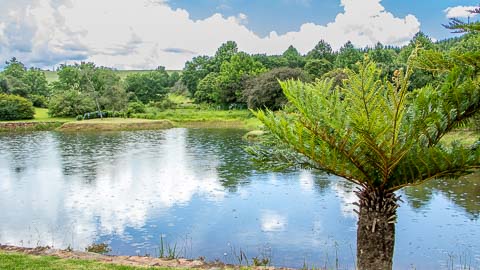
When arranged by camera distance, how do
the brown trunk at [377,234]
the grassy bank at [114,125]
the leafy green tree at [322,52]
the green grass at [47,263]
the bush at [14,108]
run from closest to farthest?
the brown trunk at [377,234], the green grass at [47,263], the grassy bank at [114,125], the bush at [14,108], the leafy green tree at [322,52]

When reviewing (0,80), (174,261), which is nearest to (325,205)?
(174,261)

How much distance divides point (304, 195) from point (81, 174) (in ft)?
27.7

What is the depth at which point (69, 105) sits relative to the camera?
44.6 meters

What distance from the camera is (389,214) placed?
4273mm

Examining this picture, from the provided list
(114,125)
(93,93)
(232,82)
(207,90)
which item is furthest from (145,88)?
(114,125)

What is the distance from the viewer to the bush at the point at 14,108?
41.7 metres

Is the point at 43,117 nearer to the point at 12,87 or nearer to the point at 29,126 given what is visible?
the point at 29,126

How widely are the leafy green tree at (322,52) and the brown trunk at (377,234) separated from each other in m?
64.4

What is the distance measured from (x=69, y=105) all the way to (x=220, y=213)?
125 ft

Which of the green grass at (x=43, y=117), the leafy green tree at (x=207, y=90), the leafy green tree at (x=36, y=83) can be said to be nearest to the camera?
the green grass at (x=43, y=117)

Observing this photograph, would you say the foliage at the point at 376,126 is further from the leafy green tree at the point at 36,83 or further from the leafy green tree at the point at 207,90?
the leafy green tree at the point at 36,83

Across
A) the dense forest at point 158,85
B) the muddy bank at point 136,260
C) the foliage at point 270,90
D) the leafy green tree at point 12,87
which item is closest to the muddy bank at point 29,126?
the dense forest at point 158,85

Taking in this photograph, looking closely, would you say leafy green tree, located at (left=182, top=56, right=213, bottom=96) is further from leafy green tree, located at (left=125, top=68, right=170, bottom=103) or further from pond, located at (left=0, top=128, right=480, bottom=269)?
pond, located at (left=0, top=128, right=480, bottom=269)

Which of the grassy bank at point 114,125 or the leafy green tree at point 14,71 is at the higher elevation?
the leafy green tree at point 14,71
